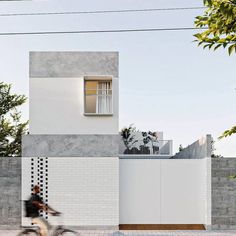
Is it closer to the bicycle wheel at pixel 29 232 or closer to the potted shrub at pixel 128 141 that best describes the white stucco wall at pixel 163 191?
the bicycle wheel at pixel 29 232

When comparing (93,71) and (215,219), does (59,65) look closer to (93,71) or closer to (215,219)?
(93,71)

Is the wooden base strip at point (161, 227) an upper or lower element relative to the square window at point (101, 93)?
lower

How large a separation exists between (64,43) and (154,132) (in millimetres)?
13810

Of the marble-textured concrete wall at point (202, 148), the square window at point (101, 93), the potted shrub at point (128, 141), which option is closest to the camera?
the marble-textured concrete wall at point (202, 148)

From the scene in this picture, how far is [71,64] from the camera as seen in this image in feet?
44.4

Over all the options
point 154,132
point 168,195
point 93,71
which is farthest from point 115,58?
point 154,132

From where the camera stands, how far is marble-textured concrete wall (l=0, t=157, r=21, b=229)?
11.4m

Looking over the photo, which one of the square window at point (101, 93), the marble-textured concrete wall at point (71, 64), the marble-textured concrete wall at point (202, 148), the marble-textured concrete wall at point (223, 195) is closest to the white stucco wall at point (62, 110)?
the marble-textured concrete wall at point (71, 64)

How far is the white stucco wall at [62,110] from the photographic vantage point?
13281 mm

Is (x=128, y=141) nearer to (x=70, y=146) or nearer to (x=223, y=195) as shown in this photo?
(x=70, y=146)

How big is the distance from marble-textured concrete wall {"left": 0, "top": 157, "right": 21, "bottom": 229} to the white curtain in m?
4.44

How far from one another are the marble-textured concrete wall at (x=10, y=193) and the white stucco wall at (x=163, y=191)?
3.96 meters

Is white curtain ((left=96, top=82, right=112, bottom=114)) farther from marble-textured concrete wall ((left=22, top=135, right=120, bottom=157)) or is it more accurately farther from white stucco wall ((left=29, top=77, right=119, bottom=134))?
Result: marble-textured concrete wall ((left=22, top=135, right=120, bottom=157))

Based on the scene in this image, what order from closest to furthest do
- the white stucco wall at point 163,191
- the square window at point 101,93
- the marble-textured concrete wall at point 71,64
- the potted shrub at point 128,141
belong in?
the white stucco wall at point 163,191 < the marble-textured concrete wall at point 71,64 < the square window at point 101,93 < the potted shrub at point 128,141
